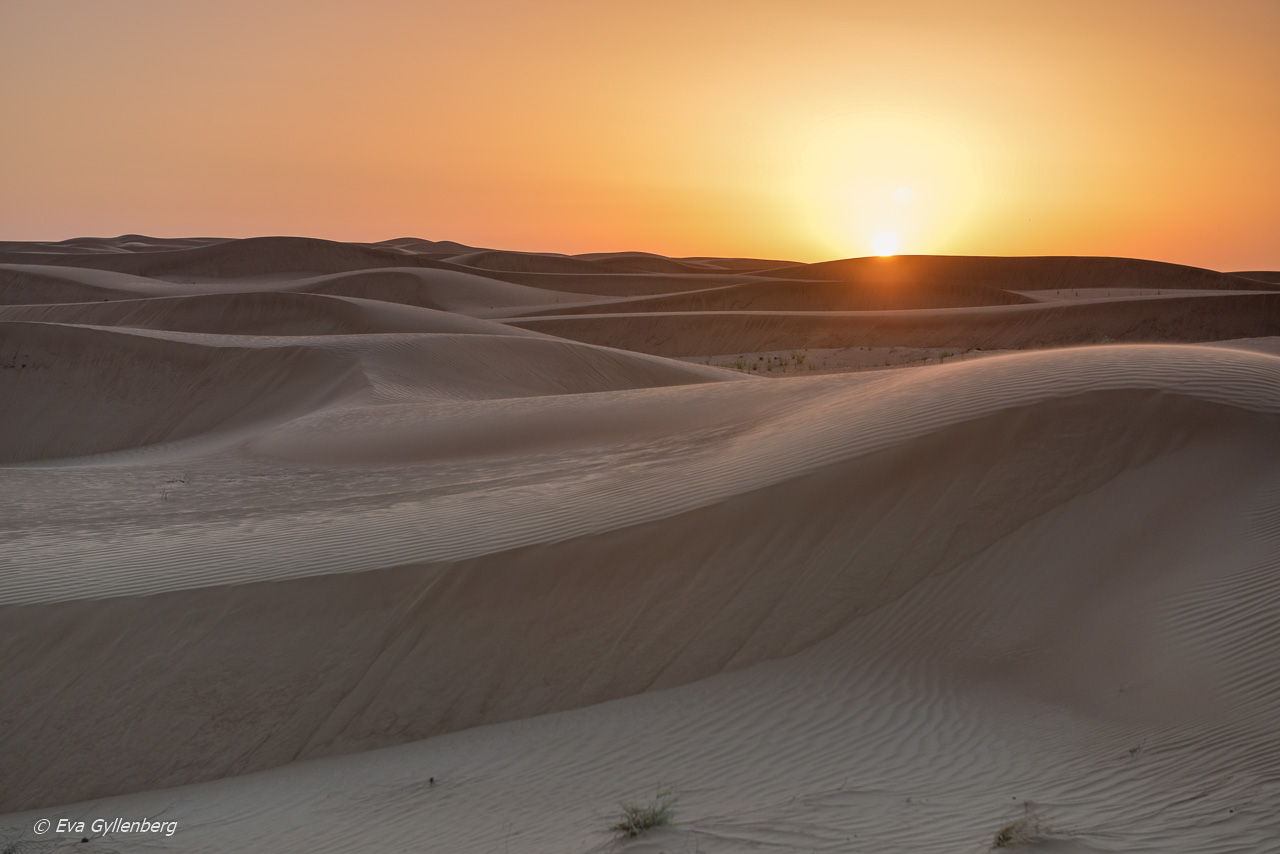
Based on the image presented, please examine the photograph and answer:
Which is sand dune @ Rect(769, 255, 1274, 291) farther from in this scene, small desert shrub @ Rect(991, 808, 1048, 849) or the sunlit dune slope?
small desert shrub @ Rect(991, 808, 1048, 849)

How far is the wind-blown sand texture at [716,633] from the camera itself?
4547mm

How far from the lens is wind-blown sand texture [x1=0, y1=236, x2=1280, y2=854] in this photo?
14.9 feet

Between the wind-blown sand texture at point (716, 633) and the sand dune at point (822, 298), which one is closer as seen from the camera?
the wind-blown sand texture at point (716, 633)

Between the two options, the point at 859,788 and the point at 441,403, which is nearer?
the point at 859,788

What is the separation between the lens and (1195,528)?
6.47 meters

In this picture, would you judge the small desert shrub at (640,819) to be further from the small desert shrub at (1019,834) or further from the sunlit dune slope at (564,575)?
the sunlit dune slope at (564,575)

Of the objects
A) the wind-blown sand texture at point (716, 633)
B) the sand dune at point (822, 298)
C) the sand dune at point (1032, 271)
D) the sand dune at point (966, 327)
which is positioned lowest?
the wind-blown sand texture at point (716, 633)

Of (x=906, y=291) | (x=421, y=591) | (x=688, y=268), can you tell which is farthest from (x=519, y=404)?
(x=688, y=268)

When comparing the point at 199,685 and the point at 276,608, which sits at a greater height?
the point at 276,608

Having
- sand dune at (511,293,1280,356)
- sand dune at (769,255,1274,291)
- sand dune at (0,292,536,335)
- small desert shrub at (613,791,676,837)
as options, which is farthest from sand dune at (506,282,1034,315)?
small desert shrub at (613,791,676,837)

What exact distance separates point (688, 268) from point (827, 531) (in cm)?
7670

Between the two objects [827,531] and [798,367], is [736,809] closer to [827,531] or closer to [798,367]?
[827,531]

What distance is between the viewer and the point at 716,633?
21.0 feet

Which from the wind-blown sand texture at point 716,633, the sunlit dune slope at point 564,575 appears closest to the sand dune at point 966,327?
the wind-blown sand texture at point 716,633
